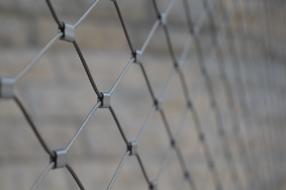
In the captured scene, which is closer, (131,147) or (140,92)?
(131,147)

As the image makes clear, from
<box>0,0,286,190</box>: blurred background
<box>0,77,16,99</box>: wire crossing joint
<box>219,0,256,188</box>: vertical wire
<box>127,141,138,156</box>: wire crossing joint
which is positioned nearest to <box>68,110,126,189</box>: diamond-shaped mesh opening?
<box>0,0,286,190</box>: blurred background

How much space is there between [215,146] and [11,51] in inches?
14.9

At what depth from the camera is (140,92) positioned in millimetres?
787

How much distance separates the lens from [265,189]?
83 cm

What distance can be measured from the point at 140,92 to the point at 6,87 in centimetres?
60

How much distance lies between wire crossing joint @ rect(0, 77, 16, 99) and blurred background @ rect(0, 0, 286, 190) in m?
0.47

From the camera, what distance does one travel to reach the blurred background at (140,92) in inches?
27.1

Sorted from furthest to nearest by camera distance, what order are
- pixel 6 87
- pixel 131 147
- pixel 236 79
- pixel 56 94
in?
pixel 236 79 → pixel 56 94 → pixel 131 147 → pixel 6 87

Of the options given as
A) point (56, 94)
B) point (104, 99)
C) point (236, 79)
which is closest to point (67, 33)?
point (104, 99)

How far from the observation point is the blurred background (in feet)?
2.26

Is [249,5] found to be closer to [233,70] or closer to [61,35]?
[233,70]

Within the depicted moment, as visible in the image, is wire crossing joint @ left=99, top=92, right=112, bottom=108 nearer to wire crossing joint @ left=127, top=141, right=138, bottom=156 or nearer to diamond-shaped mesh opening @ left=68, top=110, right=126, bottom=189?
wire crossing joint @ left=127, top=141, right=138, bottom=156

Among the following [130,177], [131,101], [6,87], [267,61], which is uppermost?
[267,61]

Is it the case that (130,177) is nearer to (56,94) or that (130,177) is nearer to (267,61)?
(56,94)
